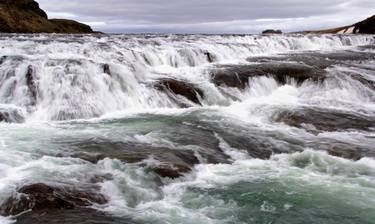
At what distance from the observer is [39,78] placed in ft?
59.0

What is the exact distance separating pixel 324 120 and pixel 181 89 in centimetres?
614

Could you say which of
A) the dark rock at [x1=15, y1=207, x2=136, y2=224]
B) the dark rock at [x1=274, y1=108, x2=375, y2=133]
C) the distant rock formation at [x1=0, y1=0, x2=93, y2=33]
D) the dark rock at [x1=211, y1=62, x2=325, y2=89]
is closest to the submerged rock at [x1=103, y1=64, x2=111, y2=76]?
the dark rock at [x1=211, y1=62, x2=325, y2=89]

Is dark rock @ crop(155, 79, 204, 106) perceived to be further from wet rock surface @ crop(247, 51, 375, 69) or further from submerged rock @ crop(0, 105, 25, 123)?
wet rock surface @ crop(247, 51, 375, 69)

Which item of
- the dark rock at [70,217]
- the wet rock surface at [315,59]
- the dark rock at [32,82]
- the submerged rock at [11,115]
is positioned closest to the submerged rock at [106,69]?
the dark rock at [32,82]

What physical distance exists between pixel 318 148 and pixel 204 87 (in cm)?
821

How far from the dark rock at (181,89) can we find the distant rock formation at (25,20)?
47747 mm

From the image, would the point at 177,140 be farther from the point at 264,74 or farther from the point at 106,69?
the point at 264,74

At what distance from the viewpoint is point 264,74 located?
23062 millimetres

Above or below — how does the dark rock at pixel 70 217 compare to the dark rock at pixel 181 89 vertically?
below

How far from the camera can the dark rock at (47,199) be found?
823cm

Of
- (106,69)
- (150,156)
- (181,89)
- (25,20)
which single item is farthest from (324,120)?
(25,20)

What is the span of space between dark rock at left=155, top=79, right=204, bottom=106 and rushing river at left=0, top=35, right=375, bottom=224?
68 mm

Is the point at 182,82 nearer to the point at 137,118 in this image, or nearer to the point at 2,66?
the point at 137,118

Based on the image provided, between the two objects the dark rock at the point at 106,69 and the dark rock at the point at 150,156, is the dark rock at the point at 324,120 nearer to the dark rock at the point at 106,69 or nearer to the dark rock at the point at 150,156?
the dark rock at the point at 150,156
